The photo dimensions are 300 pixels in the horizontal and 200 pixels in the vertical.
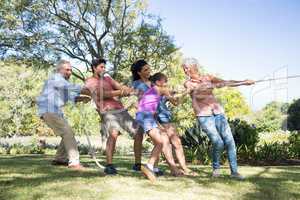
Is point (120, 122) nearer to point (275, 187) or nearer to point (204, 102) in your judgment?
point (204, 102)

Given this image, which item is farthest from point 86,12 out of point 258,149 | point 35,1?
point 258,149

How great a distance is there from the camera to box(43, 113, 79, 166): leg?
7875 mm

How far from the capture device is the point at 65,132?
7945 mm

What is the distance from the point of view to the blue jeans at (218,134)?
23.9 feet

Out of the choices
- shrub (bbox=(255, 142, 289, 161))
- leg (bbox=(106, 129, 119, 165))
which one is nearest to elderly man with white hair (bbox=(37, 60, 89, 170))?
leg (bbox=(106, 129, 119, 165))

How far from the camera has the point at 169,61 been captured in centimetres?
2772

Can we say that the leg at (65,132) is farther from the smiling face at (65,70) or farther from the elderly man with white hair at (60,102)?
the smiling face at (65,70)

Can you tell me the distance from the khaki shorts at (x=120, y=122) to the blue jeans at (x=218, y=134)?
1.04m

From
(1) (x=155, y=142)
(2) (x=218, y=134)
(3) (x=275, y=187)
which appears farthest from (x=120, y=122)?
(3) (x=275, y=187)

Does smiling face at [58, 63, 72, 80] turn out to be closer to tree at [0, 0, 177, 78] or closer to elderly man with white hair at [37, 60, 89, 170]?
elderly man with white hair at [37, 60, 89, 170]

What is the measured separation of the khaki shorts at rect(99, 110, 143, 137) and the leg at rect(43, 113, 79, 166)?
84 cm

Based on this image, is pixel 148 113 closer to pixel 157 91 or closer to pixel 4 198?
pixel 157 91

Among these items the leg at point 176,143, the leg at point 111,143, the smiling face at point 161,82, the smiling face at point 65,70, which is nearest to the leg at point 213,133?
the leg at point 176,143

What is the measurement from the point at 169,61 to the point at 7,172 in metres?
20.7
